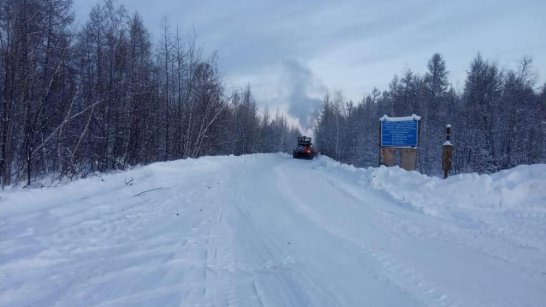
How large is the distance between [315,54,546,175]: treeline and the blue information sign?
13615mm

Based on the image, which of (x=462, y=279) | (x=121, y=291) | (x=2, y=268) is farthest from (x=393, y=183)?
(x=2, y=268)

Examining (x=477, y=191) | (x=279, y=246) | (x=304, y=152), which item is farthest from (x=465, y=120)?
(x=279, y=246)

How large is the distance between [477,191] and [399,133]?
22.2 feet

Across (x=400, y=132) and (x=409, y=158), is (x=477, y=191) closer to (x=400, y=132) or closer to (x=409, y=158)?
(x=409, y=158)

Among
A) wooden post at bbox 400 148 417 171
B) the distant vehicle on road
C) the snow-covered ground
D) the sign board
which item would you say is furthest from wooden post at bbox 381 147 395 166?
the distant vehicle on road

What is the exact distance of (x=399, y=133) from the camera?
1600 centimetres

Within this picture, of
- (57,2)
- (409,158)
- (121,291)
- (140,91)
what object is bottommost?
(121,291)

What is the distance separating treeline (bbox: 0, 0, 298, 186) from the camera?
11.7 m

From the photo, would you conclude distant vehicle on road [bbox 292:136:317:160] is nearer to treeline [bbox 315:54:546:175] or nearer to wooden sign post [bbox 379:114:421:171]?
treeline [bbox 315:54:546:175]

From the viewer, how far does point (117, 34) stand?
69.7ft

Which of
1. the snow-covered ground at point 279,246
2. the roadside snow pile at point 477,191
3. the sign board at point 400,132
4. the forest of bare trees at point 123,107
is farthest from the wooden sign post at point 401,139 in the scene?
the forest of bare trees at point 123,107

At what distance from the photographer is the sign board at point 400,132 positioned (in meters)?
15.4

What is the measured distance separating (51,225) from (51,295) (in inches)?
125

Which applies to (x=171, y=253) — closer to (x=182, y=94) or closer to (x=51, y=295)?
(x=51, y=295)
